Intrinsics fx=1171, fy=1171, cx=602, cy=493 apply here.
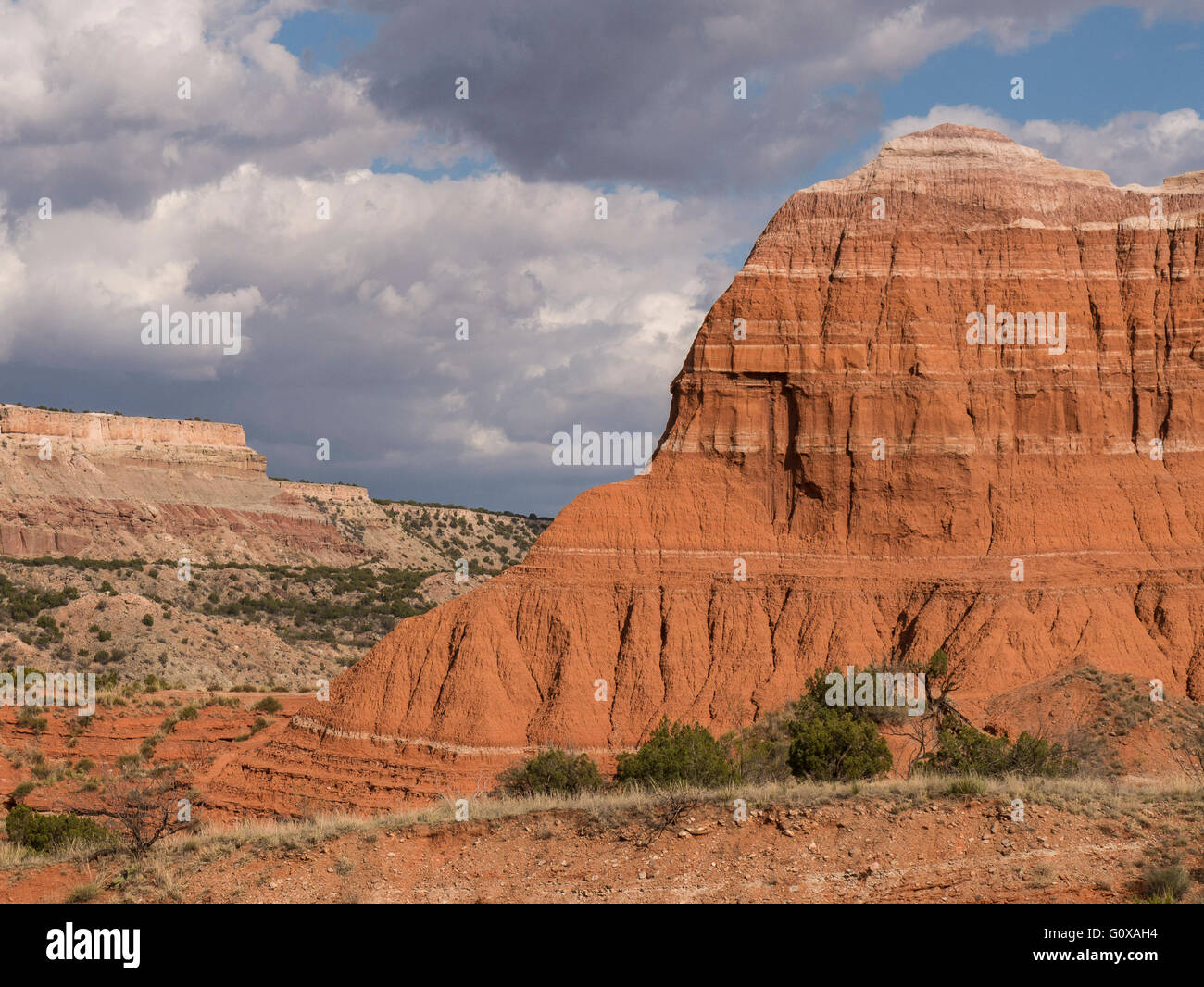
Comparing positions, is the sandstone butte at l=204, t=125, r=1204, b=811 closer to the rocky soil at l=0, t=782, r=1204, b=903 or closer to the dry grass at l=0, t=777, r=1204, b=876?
the dry grass at l=0, t=777, r=1204, b=876

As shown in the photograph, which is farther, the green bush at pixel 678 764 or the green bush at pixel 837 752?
the green bush at pixel 837 752

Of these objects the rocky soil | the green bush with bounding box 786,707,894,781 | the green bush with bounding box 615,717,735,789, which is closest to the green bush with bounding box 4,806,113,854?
the rocky soil

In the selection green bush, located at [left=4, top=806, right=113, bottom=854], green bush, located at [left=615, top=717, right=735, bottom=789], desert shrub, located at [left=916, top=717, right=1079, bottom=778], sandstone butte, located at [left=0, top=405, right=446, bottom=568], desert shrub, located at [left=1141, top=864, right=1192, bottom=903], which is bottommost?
green bush, located at [left=4, top=806, right=113, bottom=854]

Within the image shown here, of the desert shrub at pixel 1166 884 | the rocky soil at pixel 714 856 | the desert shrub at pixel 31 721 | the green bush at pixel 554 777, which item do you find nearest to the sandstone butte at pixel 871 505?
the green bush at pixel 554 777

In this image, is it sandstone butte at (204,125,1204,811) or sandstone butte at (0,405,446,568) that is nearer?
sandstone butte at (204,125,1204,811)

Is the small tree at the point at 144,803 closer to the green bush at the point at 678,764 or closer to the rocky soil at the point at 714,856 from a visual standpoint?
the rocky soil at the point at 714,856

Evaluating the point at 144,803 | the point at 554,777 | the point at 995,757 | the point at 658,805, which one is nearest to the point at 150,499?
the point at 554,777

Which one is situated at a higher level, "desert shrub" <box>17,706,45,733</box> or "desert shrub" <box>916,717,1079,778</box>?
"desert shrub" <box>916,717,1079,778</box>
